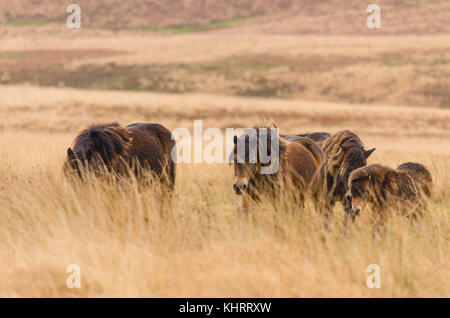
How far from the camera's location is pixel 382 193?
7.48 meters

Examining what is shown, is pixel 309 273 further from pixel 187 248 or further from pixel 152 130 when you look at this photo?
pixel 152 130


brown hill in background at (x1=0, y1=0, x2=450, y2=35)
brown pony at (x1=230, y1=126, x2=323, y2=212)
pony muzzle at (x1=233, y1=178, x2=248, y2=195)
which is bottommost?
pony muzzle at (x1=233, y1=178, x2=248, y2=195)

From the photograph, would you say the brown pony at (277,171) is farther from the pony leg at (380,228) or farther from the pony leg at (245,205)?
the pony leg at (380,228)

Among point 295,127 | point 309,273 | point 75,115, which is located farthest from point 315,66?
point 309,273

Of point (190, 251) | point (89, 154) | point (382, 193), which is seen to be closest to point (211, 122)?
point (89, 154)

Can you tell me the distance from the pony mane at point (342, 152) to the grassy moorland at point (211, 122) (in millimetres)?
841

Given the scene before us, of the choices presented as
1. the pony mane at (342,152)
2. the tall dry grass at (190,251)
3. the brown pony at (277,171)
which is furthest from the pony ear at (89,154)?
the pony mane at (342,152)

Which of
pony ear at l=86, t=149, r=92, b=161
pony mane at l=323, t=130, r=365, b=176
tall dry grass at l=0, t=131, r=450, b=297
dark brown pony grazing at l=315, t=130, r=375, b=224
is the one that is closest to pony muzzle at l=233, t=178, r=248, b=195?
tall dry grass at l=0, t=131, r=450, b=297

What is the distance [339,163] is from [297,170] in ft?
Answer: 2.84

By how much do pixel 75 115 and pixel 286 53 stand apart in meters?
28.4

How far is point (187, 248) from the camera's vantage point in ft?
21.4

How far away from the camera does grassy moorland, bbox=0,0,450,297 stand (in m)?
5.72

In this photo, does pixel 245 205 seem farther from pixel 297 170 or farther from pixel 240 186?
pixel 297 170

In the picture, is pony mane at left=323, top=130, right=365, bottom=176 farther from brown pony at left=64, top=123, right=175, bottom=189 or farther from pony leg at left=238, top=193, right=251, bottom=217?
brown pony at left=64, top=123, right=175, bottom=189
